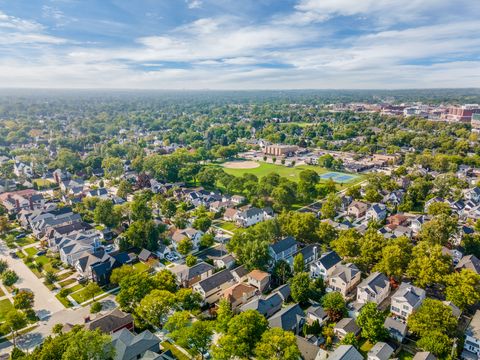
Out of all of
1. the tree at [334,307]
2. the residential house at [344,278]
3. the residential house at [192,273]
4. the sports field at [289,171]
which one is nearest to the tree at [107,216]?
the residential house at [192,273]

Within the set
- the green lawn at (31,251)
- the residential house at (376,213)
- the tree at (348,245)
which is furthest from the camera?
the residential house at (376,213)

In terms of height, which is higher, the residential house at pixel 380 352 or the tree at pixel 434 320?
the tree at pixel 434 320

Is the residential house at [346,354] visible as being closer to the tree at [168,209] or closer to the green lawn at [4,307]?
the green lawn at [4,307]

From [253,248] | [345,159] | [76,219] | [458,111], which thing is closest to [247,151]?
[345,159]

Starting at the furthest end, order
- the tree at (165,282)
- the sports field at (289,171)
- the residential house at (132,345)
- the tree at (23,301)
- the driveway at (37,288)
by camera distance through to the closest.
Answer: the sports field at (289,171) < the driveway at (37,288) < the tree at (165,282) < the tree at (23,301) < the residential house at (132,345)

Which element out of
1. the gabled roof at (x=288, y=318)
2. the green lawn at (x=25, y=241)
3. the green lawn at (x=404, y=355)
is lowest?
the green lawn at (x=404, y=355)

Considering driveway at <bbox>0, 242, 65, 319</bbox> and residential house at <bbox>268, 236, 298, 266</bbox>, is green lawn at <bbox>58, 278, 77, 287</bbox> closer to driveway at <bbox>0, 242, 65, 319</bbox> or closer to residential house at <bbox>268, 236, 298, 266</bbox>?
driveway at <bbox>0, 242, 65, 319</bbox>
